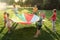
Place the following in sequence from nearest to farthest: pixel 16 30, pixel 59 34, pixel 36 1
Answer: pixel 59 34 < pixel 16 30 < pixel 36 1

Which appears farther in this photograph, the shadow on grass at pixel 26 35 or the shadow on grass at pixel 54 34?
the shadow on grass at pixel 54 34

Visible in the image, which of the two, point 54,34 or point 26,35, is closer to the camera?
point 26,35

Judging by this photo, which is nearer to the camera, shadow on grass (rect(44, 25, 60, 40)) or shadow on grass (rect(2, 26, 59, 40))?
shadow on grass (rect(2, 26, 59, 40))

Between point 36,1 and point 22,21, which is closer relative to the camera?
point 22,21

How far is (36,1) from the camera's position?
40.2 meters

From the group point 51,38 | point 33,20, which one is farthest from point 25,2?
point 51,38

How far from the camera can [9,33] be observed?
15516mm

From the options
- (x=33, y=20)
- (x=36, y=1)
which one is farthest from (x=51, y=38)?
(x=36, y=1)

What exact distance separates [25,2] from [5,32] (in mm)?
27553

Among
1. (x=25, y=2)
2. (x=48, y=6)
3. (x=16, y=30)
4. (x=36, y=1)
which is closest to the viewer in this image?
(x=16, y=30)

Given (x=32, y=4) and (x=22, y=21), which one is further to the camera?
Result: (x=32, y=4)

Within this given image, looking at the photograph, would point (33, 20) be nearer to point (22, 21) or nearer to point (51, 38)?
point (22, 21)

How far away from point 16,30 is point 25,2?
26718 millimetres

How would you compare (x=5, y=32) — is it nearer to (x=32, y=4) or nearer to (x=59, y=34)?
(x=59, y=34)
